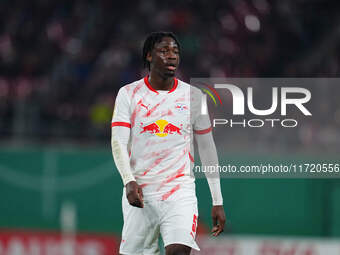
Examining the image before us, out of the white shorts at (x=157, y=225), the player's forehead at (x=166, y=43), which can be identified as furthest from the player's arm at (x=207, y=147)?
the player's forehead at (x=166, y=43)

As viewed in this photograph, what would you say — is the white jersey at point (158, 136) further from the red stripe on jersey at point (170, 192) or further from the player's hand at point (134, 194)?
the player's hand at point (134, 194)

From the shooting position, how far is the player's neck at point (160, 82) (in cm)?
447

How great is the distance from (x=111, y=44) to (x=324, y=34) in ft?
12.6

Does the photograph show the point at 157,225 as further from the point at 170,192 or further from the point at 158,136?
the point at 158,136

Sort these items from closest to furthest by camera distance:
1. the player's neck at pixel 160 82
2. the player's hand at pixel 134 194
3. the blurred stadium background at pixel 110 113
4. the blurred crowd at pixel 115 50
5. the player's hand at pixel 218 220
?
the player's hand at pixel 134 194 → the player's hand at pixel 218 220 → the player's neck at pixel 160 82 → the blurred stadium background at pixel 110 113 → the blurred crowd at pixel 115 50

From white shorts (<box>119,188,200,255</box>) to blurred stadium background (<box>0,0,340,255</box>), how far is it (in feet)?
12.0

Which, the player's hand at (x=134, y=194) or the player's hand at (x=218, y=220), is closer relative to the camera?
the player's hand at (x=134, y=194)

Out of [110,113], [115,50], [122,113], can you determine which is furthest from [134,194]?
[115,50]

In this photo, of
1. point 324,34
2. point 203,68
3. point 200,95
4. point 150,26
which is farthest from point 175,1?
point 200,95

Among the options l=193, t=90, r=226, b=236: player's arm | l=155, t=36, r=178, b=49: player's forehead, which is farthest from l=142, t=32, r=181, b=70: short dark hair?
l=193, t=90, r=226, b=236: player's arm

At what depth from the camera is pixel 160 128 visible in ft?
14.5

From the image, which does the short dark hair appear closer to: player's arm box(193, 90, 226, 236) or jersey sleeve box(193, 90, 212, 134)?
jersey sleeve box(193, 90, 212, 134)

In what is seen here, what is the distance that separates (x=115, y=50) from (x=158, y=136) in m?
8.18

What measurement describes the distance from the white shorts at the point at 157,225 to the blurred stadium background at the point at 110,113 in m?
3.67
